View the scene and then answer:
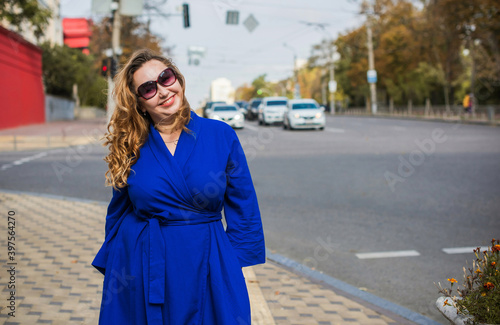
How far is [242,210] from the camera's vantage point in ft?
7.82

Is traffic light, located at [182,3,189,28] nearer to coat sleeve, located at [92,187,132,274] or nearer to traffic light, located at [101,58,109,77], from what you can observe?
traffic light, located at [101,58,109,77]

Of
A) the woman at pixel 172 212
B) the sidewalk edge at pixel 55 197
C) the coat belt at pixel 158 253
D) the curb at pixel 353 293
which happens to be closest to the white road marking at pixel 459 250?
the curb at pixel 353 293

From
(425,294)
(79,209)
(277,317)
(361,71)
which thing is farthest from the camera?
(361,71)

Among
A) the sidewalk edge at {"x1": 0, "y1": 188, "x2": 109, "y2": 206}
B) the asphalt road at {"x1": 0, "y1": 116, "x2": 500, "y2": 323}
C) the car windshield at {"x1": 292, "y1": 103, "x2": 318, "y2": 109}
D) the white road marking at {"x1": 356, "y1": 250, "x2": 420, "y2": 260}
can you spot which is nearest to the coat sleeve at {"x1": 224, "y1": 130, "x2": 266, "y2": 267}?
the asphalt road at {"x1": 0, "y1": 116, "x2": 500, "y2": 323}

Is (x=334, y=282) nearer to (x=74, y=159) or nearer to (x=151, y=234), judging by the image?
(x=151, y=234)

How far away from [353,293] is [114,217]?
2938mm

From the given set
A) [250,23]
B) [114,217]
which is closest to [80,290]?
[114,217]

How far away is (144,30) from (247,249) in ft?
135

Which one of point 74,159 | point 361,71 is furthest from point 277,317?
point 361,71

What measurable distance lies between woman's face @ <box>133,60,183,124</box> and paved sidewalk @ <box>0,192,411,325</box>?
219 cm

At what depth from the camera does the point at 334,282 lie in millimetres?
5172

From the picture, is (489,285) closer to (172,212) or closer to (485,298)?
(485,298)

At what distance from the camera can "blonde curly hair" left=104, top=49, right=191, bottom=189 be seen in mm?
2342

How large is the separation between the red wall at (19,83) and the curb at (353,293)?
2836 cm
